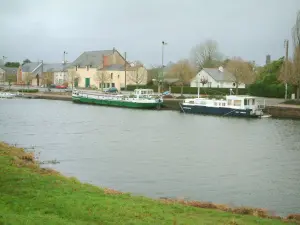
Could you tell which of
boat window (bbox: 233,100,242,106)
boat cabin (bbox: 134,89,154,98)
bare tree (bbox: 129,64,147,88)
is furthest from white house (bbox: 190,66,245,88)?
boat window (bbox: 233,100,242,106)

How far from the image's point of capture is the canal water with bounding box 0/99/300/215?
18.4 m

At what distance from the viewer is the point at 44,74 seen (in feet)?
368

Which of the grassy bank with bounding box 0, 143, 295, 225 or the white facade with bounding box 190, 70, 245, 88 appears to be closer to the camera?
the grassy bank with bounding box 0, 143, 295, 225

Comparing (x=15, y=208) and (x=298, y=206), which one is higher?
(x=15, y=208)

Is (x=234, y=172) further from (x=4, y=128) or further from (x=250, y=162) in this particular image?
(x=4, y=128)

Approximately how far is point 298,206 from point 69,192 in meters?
8.52

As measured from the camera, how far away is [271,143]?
32.7m

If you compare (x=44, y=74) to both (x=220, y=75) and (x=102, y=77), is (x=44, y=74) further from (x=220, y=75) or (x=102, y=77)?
(x=220, y=75)

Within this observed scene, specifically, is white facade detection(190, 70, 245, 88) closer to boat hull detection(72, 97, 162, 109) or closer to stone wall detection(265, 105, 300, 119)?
boat hull detection(72, 97, 162, 109)

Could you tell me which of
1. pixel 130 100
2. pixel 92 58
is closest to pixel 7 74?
pixel 92 58

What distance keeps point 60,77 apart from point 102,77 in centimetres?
2645

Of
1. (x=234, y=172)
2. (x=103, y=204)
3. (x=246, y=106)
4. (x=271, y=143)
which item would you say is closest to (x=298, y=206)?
(x=234, y=172)

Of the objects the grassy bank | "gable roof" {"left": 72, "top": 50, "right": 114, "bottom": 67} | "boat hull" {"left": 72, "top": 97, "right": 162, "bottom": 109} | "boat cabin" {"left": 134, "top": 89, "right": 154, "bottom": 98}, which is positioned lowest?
the grassy bank

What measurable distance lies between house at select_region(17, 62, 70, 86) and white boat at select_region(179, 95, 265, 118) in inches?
2316
